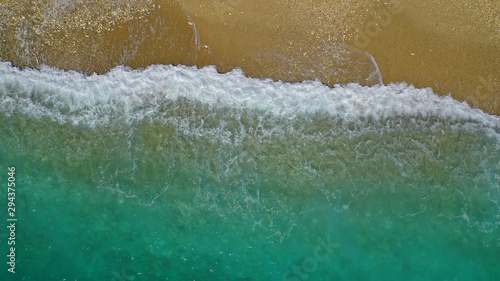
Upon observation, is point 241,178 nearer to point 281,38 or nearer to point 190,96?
point 190,96

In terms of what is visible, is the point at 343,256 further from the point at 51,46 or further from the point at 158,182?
the point at 51,46

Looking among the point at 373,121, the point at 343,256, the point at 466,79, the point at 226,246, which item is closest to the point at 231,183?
the point at 226,246

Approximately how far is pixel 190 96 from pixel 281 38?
2.48m

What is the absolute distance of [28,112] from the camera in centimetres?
843

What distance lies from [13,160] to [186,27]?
200 inches

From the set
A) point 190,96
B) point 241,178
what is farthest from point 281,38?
point 241,178

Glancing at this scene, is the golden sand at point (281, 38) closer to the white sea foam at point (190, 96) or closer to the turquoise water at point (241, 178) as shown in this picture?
the white sea foam at point (190, 96)

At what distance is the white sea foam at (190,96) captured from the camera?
8.15 meters

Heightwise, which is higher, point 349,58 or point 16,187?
point 349,58

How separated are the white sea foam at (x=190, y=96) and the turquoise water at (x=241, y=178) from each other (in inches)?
1.2

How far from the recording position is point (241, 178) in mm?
8258

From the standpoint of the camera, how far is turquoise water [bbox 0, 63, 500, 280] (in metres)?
8.10

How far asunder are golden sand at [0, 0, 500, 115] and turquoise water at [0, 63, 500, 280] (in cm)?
35

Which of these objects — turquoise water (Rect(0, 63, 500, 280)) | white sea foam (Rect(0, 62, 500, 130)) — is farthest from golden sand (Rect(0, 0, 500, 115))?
turquoise water (Rect(0, 63, 500, 280))
